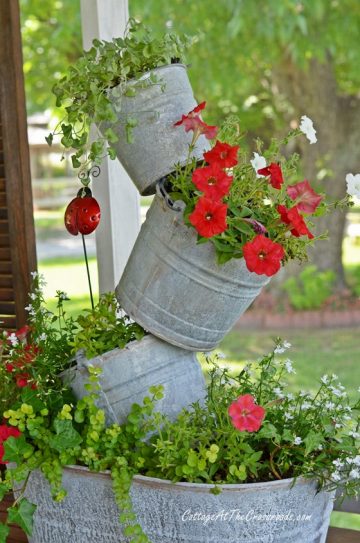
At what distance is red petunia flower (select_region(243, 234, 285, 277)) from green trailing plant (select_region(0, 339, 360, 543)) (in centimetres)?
19

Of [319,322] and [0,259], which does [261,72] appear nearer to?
[319,322]

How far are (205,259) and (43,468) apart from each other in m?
0.42

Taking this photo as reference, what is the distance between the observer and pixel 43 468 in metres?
1.26

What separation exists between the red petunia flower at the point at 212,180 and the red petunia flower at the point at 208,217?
20mm

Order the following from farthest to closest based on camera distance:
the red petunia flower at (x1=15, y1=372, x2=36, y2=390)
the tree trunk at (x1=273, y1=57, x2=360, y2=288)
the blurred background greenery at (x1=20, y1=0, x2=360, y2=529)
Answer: the tree trunk at (x1=273, y1=57, x2=360, y2=288)
the blurred background greenery at (x1=20, y1=0, x2=360, y2=529)
the red petunia flower at (x1=15, y1=372, x2=36, y2=390)

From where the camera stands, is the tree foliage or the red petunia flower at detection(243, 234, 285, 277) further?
the tree foliage

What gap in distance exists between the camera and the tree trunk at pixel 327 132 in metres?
6.29

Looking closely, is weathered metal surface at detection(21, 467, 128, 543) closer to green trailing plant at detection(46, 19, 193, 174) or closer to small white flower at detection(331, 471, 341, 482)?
small white flower at detection(331, 471, 341, 482)

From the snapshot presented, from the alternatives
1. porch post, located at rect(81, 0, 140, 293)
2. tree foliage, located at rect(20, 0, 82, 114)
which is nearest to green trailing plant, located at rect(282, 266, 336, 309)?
tree foliage, located at rect(20, 0, 82, 114)

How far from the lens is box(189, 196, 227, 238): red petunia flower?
1170 millimetres

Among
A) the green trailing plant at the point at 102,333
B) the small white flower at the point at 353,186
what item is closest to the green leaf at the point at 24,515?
the green trailing plant at the point at 102,333

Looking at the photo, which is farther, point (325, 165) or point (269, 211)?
point (325, 165)

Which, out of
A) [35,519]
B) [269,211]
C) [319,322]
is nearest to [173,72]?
[269,211]

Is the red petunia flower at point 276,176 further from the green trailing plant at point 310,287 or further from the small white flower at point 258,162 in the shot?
the green trailing plant at point 310,287
